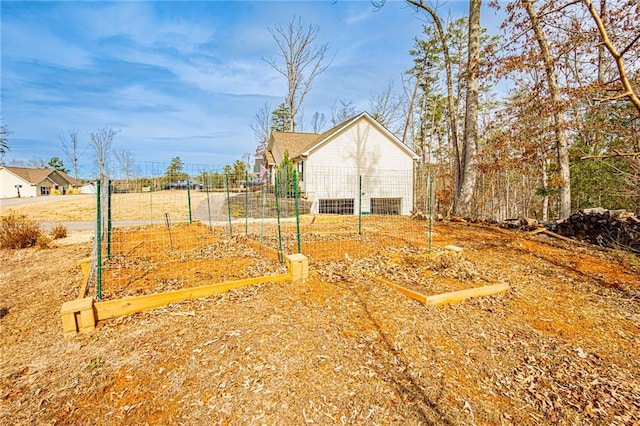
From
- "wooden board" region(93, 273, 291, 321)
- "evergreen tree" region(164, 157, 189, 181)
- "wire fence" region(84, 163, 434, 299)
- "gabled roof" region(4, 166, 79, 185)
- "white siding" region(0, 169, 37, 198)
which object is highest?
"gabled roof" region(4, 166, 79, 185)

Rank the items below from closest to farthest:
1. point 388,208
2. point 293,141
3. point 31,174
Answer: point 388,208 → point 293,141 → point 31,174

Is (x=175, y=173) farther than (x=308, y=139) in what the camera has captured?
No

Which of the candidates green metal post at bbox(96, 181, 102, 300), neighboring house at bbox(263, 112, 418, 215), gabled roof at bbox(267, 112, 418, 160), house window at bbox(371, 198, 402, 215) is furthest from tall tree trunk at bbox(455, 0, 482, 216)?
green metal post at bbox(96, 181, 102, 300)

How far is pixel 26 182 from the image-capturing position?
37.2m

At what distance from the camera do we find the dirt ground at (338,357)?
187cm

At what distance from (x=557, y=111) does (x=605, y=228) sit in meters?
3.07

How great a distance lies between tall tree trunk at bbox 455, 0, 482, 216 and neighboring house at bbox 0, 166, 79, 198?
51019 mm

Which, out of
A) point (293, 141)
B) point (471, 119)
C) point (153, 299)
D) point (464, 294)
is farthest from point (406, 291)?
point (293, 141)

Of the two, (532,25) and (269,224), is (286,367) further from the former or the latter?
(532,25)

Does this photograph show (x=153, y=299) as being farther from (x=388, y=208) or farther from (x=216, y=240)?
(x=388, y=208)

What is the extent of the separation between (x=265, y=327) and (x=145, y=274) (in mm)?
2505

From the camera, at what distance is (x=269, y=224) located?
9.73m

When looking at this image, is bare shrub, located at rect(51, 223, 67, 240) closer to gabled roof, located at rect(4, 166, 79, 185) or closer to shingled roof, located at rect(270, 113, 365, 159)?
shingled roof, located at rect(270, 113, 365, 159)

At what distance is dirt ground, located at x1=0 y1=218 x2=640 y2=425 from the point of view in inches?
73.7
